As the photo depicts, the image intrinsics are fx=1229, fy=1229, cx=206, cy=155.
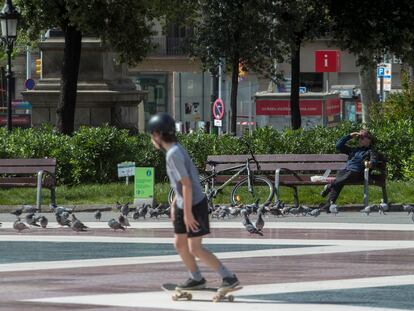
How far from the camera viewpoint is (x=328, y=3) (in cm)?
3133

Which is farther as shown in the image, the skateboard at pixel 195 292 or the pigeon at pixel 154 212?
the pigeon at pixel 154 212

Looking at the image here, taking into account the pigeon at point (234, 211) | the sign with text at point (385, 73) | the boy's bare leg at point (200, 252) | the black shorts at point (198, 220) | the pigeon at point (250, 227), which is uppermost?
the sign with text at point (385, 73)

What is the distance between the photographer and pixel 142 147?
22938mm

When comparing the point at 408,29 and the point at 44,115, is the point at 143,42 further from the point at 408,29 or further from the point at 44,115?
the point at 408,29

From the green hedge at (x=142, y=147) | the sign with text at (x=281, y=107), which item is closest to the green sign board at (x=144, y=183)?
the green hedge at (x=142, y=147)

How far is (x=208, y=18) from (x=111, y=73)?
5711mm

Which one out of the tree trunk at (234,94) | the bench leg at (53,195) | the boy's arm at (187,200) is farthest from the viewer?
the tree trunk at (234,94)

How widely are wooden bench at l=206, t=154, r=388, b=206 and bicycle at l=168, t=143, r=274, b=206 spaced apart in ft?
0.59

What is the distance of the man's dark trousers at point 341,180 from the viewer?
1941cm

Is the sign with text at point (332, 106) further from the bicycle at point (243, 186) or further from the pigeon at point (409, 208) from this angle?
the pigeon at point (409, 208)

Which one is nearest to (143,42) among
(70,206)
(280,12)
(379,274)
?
(280,12)

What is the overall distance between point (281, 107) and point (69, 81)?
17.3m

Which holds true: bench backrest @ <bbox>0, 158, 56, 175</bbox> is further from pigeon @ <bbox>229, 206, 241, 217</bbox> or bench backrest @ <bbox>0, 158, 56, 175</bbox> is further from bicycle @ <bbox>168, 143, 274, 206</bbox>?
pigeon @ <bbox>229, 206, 241, 217</bbox>

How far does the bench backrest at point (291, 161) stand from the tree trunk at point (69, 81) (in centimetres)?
552
